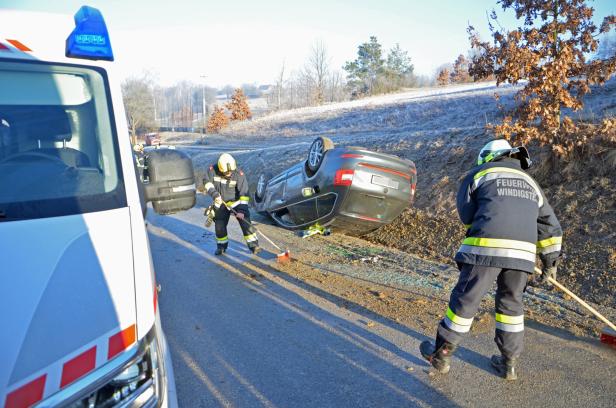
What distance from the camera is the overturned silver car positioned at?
21.3ft

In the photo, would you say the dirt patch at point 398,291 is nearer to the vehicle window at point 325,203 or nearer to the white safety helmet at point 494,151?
the vehicle window at point 325,203

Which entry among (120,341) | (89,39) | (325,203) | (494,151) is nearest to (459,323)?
(494,151)

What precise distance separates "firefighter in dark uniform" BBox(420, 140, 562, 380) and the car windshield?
8.25ft

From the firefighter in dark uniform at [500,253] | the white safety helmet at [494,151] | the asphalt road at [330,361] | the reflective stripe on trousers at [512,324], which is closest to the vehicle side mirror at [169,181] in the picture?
the asphalt road at [330,361]

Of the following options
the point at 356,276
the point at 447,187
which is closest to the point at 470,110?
the point at 447,187

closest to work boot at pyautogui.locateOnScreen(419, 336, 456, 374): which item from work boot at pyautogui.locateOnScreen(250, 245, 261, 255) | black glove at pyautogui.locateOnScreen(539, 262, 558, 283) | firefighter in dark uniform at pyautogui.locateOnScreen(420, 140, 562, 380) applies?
firefighter in dark uniform at pyautogui.locateOnScreen(420, 140, 562, 380)

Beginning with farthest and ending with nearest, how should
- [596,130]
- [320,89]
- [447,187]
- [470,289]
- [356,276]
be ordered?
[320,89] → [447,187] → [596,130] → [356,276] → [470,289]

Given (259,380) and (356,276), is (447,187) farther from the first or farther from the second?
(259,380)

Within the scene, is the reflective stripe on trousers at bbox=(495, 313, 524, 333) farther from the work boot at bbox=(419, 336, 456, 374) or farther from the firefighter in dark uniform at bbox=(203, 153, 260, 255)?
the firefighter in dark uniform at bbox=(203, 153, 260, 255)

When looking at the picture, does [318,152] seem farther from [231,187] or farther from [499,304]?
[499,304]

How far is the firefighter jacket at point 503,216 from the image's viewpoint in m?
3.28

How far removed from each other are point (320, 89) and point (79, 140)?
6197cm

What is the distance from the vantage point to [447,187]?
27.1 ft

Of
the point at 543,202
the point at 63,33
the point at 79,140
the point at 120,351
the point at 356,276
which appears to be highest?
the point at 63,33
